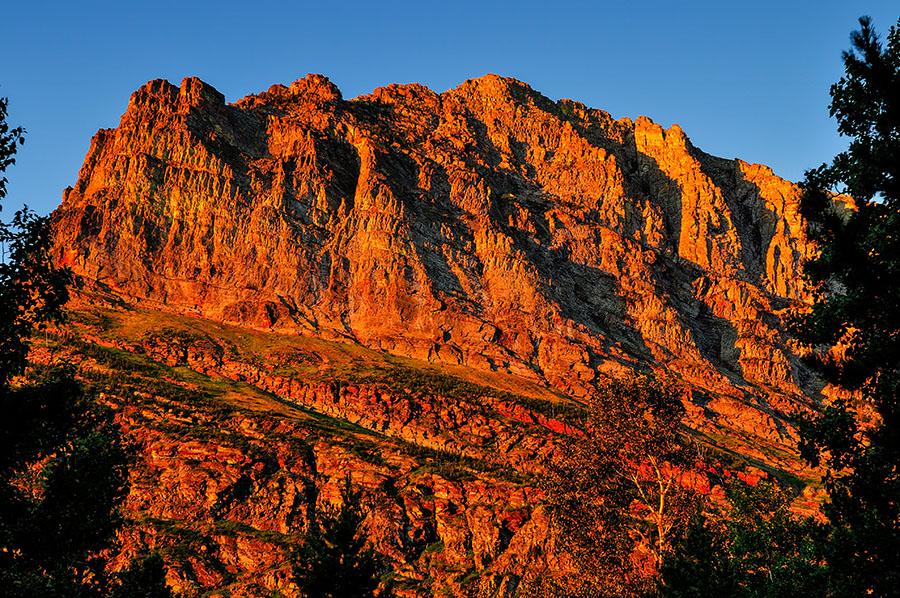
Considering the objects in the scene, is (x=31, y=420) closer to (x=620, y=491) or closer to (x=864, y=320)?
(x=864, y=320)

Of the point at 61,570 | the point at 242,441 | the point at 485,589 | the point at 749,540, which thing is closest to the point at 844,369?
the point at 61,570

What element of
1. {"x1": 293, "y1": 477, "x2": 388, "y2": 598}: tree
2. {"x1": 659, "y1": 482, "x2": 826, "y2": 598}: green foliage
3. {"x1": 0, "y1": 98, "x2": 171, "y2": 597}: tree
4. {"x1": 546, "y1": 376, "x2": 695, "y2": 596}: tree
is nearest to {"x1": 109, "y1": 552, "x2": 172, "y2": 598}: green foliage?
{"x1": 293, "y1": 477, "x2": 388, "y2": 598}: tree

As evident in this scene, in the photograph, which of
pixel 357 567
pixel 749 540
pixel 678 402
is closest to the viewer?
pixel 357 567

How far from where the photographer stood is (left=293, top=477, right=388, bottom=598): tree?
3594 cm

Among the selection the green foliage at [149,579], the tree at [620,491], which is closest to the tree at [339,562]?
the tree at [620,491]

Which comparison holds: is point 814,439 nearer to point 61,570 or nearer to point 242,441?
point 61,570

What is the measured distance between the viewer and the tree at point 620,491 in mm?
43031

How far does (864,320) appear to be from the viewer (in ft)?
65.3

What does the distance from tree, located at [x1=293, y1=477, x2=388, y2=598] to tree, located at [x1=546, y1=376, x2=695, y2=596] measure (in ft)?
43.6

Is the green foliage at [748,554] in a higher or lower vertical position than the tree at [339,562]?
higher

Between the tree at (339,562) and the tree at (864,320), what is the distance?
79.1ft

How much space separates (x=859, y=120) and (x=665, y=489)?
29573mm

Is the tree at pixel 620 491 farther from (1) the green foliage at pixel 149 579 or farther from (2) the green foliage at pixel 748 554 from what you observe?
(1) the green foliage at pixel 149 579

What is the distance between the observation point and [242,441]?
170875mm
